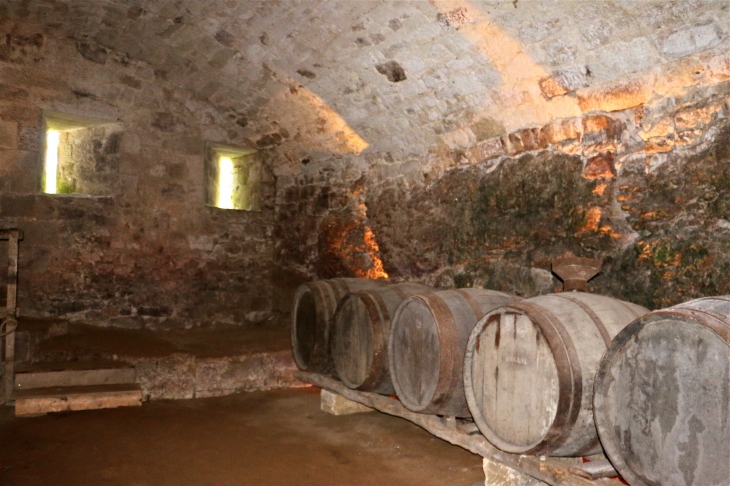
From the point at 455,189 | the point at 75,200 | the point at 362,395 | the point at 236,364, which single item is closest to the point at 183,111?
the point at 75,200

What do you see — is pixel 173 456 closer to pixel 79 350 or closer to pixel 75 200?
pixel 79 350

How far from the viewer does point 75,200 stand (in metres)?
5.70

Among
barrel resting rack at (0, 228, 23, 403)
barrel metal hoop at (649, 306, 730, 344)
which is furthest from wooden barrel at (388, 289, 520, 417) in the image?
barrel resting rack at (0, 228, 23, 403)

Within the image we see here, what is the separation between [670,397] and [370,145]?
3811mm

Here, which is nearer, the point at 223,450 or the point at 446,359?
the point at 446,359

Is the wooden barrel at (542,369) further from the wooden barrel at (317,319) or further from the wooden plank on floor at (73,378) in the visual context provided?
the wooden plank on floor at (73,378)

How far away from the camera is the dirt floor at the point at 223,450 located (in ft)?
10.2

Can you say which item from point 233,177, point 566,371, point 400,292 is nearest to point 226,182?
point 233,177

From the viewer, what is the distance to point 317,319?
172 inches

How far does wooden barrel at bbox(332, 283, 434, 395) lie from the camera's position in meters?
3.61

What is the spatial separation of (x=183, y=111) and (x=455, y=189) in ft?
10.9

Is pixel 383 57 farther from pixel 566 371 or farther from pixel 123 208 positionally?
pixel 123 208

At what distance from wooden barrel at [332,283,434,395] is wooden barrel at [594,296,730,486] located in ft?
5.26

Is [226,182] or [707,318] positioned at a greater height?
[226,182]
